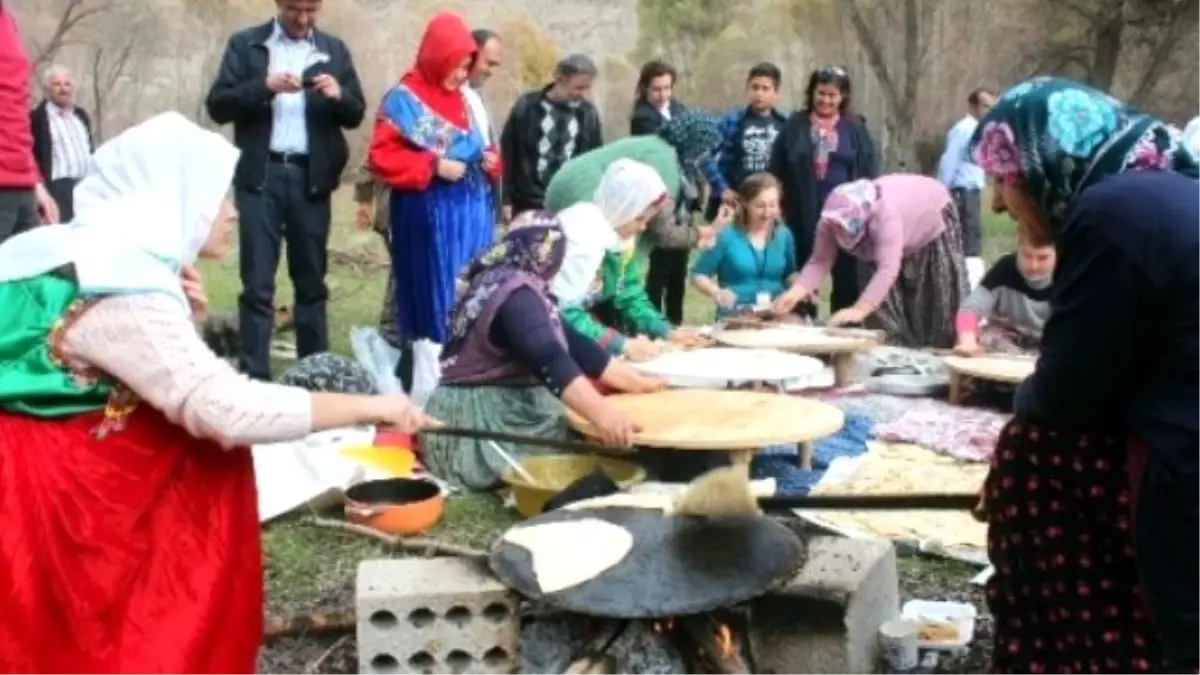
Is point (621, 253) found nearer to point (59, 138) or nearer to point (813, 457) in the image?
point (813, 457)

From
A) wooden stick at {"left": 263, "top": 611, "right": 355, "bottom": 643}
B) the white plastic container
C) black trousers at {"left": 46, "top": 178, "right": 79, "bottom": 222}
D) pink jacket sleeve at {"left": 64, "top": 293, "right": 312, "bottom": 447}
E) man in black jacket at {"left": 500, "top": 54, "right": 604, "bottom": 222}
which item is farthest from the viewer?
black trousers at {"left": 46, "top": 178, "right": 79, "bottom": 222}

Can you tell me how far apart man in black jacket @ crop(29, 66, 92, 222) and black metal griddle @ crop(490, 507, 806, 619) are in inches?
248

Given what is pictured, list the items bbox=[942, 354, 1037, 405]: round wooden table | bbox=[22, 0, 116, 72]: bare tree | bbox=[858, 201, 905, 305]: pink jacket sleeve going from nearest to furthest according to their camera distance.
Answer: bbox=[942, 354, 1037, 405]: round wooden table → bbox=[858, 201, 905, 305]: pink jacket sleeve → bbox=[22, 0, 116, 72]: bare tree

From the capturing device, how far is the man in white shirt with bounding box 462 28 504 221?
597 cm

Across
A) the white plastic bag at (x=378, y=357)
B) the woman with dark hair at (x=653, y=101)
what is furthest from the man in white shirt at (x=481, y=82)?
the woman with dark hair at (x=653, y=101)

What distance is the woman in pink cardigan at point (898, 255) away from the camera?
6070 mm

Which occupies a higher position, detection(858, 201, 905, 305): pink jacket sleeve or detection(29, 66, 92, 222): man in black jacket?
detection(29, 66, 92, 222): man in black jacket

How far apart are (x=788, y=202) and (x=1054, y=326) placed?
17.6 feet

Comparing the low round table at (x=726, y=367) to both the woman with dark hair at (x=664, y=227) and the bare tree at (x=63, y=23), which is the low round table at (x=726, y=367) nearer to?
the woman with dark hair at (x=664, y=227)

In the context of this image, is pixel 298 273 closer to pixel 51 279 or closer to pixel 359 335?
pixel 359 335

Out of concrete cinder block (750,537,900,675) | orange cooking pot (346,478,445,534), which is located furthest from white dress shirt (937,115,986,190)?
concrete cinder block (750,537,900,675)

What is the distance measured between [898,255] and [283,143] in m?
2.81

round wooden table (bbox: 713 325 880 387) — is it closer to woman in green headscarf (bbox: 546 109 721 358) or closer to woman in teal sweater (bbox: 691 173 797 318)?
woman in green headscarf (bbox: 546 109 721 358)

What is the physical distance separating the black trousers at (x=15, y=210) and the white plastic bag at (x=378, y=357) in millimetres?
1584
